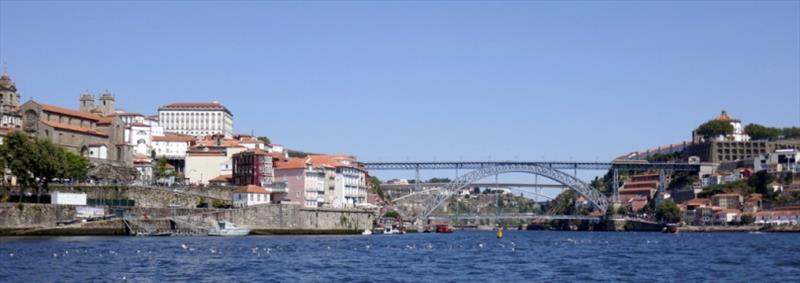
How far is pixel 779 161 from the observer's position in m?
149

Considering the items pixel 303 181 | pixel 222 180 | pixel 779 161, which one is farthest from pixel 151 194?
pixel 779 161

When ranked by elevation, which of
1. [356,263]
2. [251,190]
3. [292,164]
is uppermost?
[292,164]

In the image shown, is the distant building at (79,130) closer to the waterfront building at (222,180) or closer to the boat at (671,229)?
the waterfront building at (222,180)

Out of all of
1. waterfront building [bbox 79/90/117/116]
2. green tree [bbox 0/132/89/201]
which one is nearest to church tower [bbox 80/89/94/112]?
waterfront building [bbox 79/90/117/116]

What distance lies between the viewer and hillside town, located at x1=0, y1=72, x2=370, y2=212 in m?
98.8

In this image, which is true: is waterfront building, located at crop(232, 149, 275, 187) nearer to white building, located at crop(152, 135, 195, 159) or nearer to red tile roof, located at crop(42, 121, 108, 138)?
red tile roof, located at crop(42, 121, 108, 138)

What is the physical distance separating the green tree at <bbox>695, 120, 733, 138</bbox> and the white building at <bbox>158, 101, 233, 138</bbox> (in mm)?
69646

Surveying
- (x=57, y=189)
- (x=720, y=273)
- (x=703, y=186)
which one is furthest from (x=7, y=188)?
(x=703, y=186)

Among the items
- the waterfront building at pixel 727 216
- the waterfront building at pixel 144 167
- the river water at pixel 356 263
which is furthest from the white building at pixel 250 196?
the waterfront building at pixel 727 216

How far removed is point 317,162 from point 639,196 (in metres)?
75.9

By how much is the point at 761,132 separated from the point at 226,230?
11494 cm

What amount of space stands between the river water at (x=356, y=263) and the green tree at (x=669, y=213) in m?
74.9

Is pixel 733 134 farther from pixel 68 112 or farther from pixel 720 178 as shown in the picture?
pixel 68 112

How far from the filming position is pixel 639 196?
16950cm
